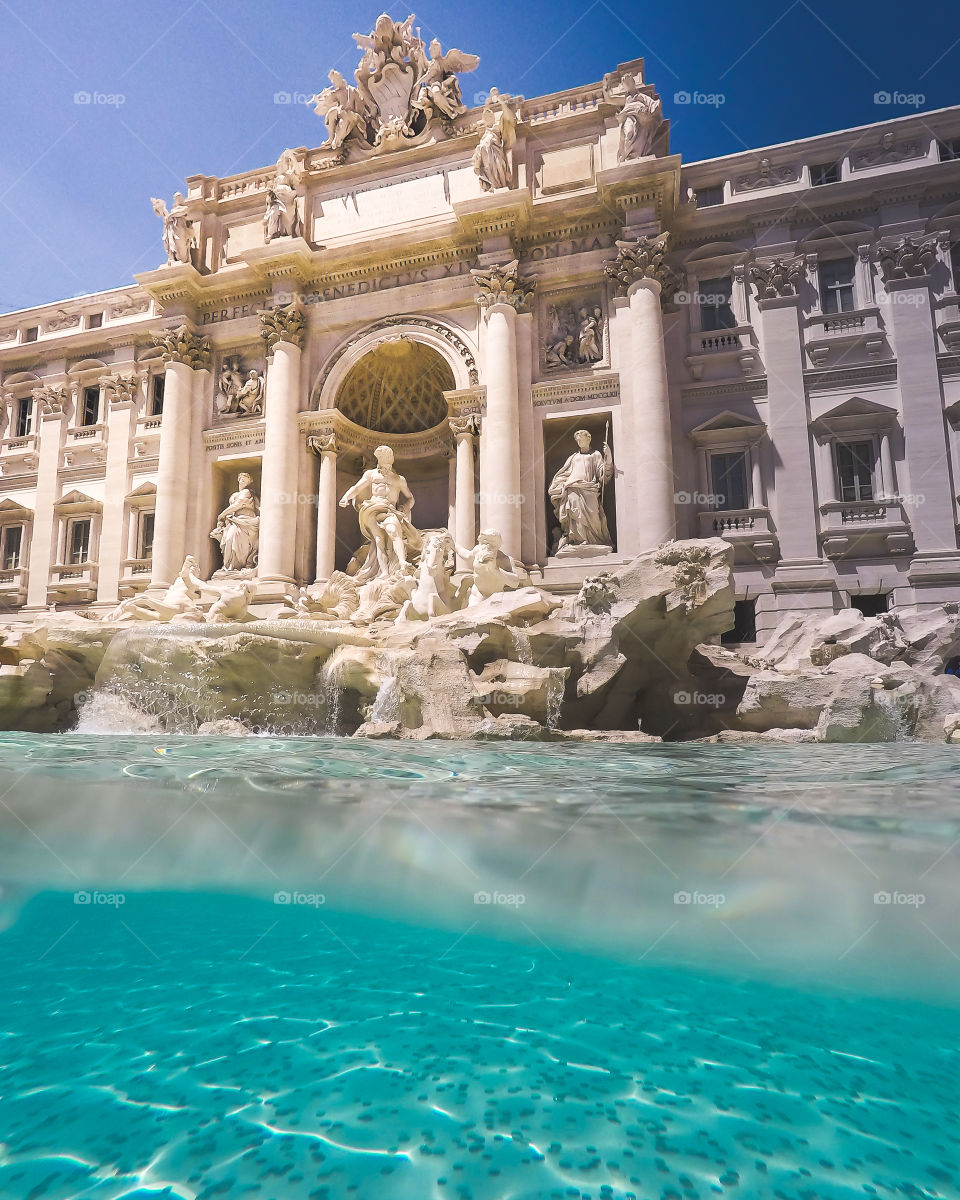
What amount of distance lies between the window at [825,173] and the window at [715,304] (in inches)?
117

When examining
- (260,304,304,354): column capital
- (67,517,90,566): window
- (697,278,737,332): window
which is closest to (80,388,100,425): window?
(67,517,90,566): window

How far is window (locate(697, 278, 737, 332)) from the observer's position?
17828 mm

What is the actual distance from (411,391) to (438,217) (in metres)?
4.35

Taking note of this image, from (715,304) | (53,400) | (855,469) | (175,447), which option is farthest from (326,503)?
(855,469)

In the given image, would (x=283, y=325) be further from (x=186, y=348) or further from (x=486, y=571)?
(x=486, y=571)

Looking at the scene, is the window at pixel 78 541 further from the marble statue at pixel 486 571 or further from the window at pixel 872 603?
the window at pixel 872 603

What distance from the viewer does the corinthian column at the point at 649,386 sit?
16.0 metres

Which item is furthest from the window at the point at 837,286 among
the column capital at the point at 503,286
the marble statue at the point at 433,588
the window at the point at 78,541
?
the window at the point at 78,541

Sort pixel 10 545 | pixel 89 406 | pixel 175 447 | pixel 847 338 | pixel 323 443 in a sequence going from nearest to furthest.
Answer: pixel 847 338
pixel 323 443
pixel 175 447
pixel 10 545
pixel 89 406

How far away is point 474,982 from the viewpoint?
2.84m

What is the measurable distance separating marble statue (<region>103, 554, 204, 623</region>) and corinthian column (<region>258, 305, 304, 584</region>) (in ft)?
8.37

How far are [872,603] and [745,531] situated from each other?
2.96 m

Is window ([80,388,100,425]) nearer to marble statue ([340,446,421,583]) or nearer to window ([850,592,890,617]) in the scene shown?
marble statue ([340,446,421,583])

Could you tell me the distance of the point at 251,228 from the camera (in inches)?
840
